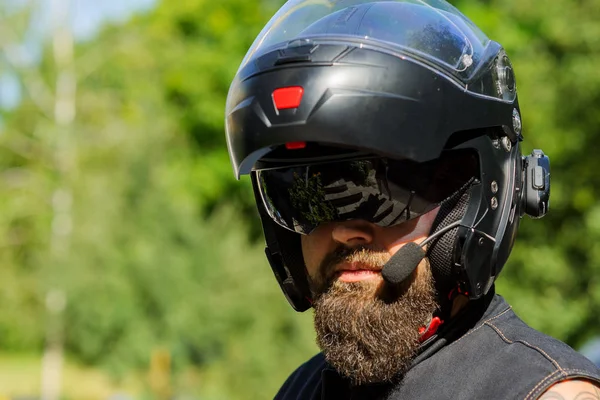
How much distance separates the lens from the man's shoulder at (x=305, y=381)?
249cm

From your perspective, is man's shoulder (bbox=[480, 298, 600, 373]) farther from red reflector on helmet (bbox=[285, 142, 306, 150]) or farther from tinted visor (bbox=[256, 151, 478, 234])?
red reflector on helmet (bbox=[285, 142, 306, 150])

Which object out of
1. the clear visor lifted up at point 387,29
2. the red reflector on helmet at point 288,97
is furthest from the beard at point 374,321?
the clear visor lifted up at point 387,29

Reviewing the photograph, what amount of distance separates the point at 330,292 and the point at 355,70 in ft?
1.72

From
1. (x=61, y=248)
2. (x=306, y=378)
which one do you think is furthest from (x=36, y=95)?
(x=306, y=378)

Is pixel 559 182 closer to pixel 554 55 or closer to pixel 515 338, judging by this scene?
pixel 554 55

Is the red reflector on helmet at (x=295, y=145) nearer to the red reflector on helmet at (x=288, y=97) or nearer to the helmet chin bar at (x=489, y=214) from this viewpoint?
the red reflector on helmet at (x=288, y=97)

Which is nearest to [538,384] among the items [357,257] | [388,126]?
[357,257]

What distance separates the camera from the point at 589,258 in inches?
630

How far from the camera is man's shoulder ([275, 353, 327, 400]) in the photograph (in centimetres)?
249

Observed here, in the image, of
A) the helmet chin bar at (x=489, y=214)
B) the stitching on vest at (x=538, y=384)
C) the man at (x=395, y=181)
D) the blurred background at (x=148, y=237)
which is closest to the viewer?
the stitching on vest at (x=538, y=384)

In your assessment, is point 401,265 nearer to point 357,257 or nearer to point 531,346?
point 357,257

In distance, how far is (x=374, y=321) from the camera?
2084 mm

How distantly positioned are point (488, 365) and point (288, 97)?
72cm

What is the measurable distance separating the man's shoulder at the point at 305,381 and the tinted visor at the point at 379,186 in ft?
1.73
